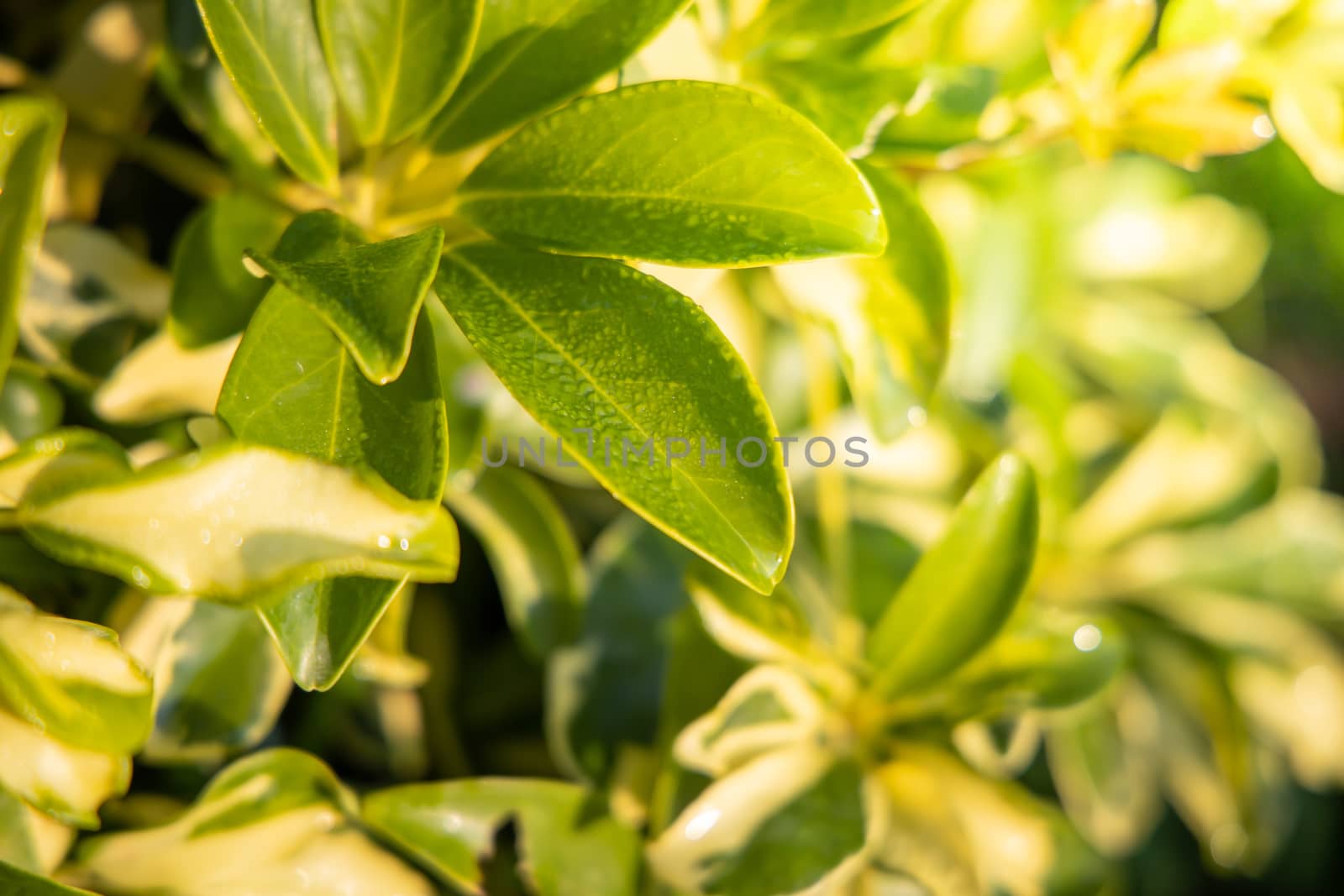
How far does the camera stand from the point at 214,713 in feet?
1.41

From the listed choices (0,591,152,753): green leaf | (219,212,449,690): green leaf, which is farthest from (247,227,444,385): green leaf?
(0,591,152,753): green leaf

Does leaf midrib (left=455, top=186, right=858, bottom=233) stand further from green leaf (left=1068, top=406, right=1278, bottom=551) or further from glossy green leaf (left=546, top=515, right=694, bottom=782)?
green leaf (left=1068, top=406, right=1278, bottom=551)

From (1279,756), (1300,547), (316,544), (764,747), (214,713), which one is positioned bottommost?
(1279,756)

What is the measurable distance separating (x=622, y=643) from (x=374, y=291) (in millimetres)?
299

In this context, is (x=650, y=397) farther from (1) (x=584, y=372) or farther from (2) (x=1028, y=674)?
(2) (x=1028, y=674)

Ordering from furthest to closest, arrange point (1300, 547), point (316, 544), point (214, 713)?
point (1300, 547)
point (214, 713)
point (316, 544)

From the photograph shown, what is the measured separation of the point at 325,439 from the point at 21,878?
0.59ft

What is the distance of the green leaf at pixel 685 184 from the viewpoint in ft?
1.01

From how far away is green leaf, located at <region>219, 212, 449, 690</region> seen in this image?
0.97 ft

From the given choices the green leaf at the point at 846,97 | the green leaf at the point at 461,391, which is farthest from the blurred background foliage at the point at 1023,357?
the green leaf at the point at 461,391

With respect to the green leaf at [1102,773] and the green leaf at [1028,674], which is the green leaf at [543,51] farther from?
the green leaf at [1102,773]

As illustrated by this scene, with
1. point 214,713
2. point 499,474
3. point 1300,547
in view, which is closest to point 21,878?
point 214,713

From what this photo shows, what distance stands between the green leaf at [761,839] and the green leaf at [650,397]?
19 centimetres

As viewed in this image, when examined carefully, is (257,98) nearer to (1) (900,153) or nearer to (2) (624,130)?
(2) (624,130)
